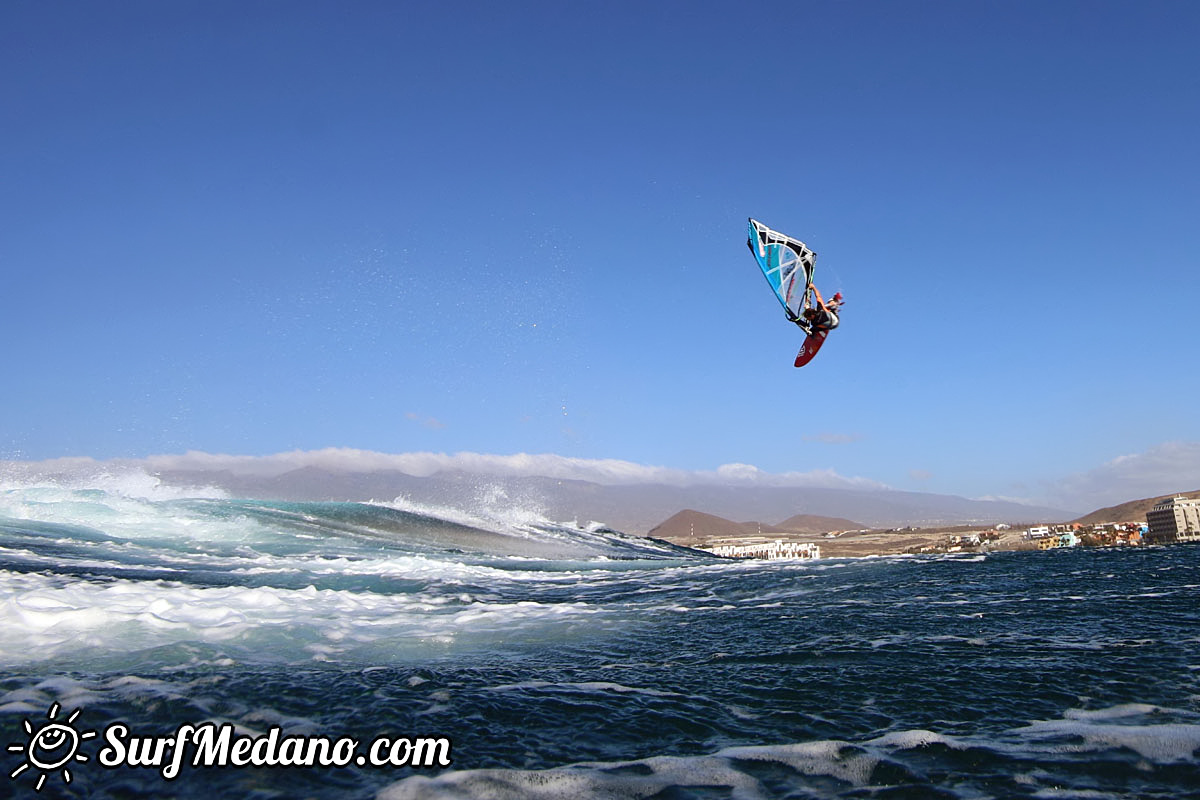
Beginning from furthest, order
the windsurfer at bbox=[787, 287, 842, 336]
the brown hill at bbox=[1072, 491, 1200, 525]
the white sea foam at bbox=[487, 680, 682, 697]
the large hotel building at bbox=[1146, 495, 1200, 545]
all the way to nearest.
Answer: the brown hill at bbox=[1072, 491, 1200, 525]
the large hotel building at bbox=[1146, 495, 1200, 545]
the windsurfer at bbox=[787, 287, 842, 336]
the white sea foam at bbox=[487, 680, 682, 697]

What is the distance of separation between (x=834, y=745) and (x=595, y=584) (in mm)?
12238

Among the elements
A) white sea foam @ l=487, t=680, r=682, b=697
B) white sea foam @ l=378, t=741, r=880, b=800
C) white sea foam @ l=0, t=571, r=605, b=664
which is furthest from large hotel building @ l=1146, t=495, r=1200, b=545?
white sea foam @ l=378, t=741, r=880, b=800

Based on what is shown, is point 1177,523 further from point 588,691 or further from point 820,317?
point 588,691

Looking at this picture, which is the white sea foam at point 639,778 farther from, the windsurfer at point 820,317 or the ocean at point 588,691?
the windsurfer at point 820,317

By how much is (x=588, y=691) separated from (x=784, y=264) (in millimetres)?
10889

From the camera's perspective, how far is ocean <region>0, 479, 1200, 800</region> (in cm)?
A: 382

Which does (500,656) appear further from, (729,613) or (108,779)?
(729,613)

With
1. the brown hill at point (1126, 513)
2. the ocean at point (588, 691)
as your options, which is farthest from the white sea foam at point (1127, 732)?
the brown hill at point (1126, 513)

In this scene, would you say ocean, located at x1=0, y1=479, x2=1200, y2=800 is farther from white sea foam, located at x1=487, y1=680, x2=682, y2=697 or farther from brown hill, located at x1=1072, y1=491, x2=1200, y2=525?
brown hill, located at x1=1072, y1=491, x2=1200, y2=525

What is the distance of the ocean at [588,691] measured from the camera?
382 cm

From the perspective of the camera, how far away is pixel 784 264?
47.7ft

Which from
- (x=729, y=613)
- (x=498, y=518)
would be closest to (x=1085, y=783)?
(x=729, y=613)

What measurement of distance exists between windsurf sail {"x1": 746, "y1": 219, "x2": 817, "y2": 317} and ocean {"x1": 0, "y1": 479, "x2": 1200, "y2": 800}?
582 centimetres

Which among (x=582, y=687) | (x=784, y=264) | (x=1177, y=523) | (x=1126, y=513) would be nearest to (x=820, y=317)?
(x=784, y=264)
